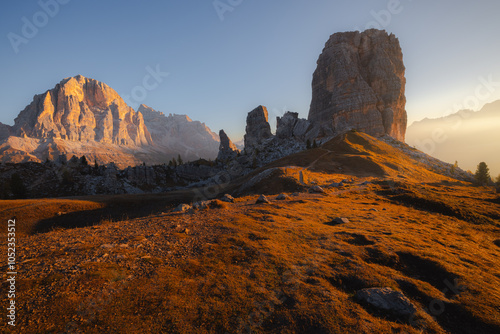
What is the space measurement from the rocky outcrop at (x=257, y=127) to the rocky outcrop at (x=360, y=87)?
34.0 meters

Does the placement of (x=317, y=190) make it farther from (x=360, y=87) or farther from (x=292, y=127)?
(x=360, y=87)

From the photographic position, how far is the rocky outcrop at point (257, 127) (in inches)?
5910

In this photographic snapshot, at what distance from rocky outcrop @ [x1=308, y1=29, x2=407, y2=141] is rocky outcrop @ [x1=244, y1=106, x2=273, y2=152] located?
3401 centimetres

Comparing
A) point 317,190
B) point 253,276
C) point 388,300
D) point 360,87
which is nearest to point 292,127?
point 360,87

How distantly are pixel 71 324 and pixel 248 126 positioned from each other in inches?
6205

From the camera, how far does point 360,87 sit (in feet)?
391

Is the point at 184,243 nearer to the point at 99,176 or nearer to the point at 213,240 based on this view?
the point at 213,240

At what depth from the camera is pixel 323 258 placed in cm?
1084

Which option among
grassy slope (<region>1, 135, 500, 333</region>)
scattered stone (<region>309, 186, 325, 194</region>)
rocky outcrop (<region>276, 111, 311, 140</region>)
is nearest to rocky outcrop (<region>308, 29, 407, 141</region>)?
rocky outcrop (<region>276, 111, 311, 140</region>)

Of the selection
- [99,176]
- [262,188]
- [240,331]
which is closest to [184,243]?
[240,331]

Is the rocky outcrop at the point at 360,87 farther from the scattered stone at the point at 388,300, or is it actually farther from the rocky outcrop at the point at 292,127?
the scattered stone at the point at 388,300

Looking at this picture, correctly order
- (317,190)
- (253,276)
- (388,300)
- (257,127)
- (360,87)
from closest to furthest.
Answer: (388,300) → (253,276) → (317,190) → (360,87) → (257,127)

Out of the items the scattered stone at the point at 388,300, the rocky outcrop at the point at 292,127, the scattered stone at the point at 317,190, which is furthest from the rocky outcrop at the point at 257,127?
the scattered stone at the point at 388,300

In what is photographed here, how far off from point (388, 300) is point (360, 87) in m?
138
